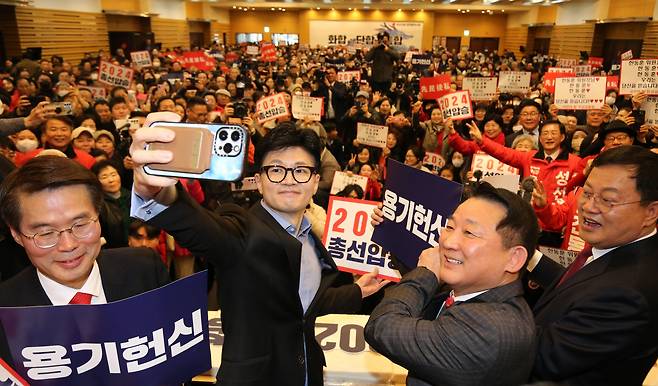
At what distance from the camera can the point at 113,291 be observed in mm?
1576

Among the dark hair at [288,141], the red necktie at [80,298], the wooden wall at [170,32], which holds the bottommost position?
the red necktie at [80,298]

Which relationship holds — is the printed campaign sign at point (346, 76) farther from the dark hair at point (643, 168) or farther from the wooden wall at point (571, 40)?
the wooden wall at point (571, 40)

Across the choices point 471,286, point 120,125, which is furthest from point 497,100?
point 471,286

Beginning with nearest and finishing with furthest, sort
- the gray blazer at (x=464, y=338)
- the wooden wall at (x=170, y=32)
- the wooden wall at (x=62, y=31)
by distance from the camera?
the gray blazer at (x=464, y=338) < the wooden wall at (x=62, y=31) < the wooden wall at (x=170, y=32)

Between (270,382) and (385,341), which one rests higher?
(385,341)

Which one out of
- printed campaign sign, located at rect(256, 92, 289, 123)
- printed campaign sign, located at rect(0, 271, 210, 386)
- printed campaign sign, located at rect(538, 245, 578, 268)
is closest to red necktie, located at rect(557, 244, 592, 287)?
printed campaign sign, located at rect(538, 245, 578, 268)

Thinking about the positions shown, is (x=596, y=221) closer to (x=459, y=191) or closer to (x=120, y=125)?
(x=459, y=191)

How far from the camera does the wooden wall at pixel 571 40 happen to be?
20.5 meters

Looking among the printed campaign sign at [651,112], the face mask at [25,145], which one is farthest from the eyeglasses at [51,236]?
the printed campaign sign at [651,112]

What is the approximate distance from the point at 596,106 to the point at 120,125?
19.8ft

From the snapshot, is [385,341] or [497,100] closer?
[385,341]

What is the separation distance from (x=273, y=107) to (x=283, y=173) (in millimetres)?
4687

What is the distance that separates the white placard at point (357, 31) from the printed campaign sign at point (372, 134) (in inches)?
1072

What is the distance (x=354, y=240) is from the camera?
2990 millimetres
